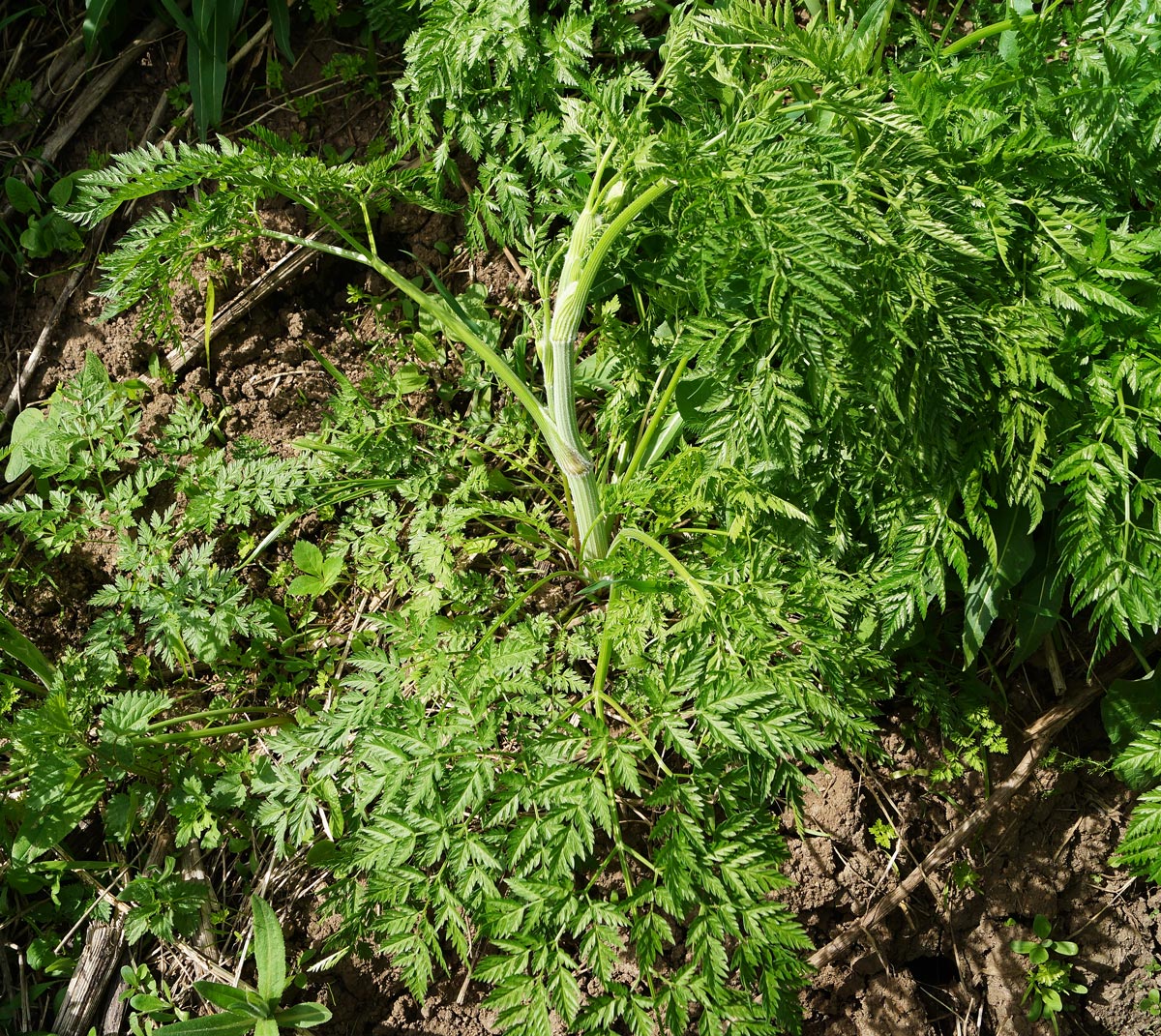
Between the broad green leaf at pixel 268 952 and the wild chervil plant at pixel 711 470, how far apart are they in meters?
0.18

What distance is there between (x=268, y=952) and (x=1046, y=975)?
176 cm

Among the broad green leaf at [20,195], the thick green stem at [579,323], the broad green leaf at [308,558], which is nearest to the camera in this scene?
the thick green stem at [579,323]

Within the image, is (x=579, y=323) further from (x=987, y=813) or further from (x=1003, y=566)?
(x=987, y=813)

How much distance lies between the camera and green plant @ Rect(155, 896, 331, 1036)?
2000mm

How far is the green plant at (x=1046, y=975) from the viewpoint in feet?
7.01

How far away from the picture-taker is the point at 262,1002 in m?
2.04

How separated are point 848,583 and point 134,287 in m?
1.56

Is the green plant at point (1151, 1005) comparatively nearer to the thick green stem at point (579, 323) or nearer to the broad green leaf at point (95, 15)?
the thick green stem at point (579, 323)

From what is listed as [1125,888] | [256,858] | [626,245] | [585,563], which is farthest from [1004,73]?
[256,858]

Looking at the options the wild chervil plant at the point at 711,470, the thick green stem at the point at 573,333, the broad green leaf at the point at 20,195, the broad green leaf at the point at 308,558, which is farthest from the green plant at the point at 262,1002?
the broad green leaf at the point at 20,195

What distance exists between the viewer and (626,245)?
2.10 m

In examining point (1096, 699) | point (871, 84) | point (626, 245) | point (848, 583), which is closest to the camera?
point (871, 84)

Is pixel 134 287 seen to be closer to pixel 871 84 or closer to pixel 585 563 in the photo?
pixel 585 563

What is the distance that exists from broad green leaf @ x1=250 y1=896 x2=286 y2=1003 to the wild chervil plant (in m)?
0.18
